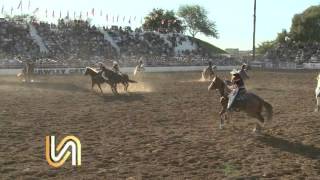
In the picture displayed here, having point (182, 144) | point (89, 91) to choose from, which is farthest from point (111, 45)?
point (182, 144)

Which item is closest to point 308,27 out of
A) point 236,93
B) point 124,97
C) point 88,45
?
point 88,45

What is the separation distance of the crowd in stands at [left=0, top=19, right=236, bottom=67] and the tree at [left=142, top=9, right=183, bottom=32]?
19.0 meters

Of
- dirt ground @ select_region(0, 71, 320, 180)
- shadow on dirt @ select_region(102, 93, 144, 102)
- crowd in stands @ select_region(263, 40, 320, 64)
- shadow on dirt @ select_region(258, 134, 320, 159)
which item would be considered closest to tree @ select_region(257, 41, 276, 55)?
crowd in stands @ select_region(263, 40, 320, 64)

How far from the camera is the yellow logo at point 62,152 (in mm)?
10469

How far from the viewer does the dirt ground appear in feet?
33.0

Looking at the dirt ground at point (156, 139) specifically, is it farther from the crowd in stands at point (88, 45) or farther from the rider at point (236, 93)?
the crowd in stands at point (88, 45)

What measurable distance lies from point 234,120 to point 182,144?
13.9ft

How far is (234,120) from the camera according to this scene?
1650 cm

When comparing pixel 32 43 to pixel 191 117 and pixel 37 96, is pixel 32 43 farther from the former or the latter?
pixel 191 117

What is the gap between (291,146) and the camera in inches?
495

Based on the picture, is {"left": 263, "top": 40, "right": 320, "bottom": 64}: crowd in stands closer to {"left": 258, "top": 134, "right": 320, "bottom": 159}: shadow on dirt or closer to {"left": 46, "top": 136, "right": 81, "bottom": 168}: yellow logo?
{"left": 258, "top": 134, "right": 320, "bottom": 159}: shadow on dirt

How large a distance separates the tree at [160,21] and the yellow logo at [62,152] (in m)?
74.6

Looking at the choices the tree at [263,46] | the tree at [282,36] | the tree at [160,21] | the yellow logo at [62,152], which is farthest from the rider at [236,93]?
the tree at [263,46]

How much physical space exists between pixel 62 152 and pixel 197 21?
92.2 metres
